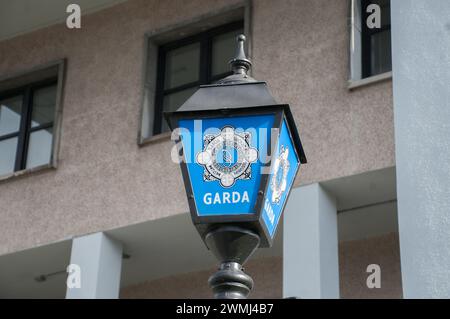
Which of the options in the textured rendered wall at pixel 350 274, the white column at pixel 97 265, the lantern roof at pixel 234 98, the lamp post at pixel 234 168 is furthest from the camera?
the white column at pixel 97 265

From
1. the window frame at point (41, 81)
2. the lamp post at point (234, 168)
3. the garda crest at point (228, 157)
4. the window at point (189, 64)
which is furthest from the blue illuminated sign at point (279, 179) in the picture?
the window frame at point (41, 81)

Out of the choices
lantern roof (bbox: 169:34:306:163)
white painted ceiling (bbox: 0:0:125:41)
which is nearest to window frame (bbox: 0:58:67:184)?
white painted ceiling (bbox: 0:0:125:41)

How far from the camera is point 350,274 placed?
11305mm

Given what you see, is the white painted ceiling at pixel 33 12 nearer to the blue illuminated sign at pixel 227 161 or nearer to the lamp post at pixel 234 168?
the lamp post at pixel 234 168

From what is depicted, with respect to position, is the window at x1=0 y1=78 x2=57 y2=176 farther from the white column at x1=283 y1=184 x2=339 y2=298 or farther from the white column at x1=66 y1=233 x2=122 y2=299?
the white column at x1=283 y1=184 x2=339 y2=298

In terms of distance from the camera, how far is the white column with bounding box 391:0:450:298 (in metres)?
6.93

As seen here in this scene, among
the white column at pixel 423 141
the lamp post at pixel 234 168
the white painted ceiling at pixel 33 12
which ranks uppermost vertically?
the white painted ceiling at pixel 33 12

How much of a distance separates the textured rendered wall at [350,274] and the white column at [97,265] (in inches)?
41.3

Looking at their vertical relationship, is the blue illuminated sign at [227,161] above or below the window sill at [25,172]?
below

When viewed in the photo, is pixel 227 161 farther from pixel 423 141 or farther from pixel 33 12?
pixel 33 12

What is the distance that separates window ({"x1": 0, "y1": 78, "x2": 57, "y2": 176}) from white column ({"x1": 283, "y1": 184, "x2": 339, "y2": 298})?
12.9ft

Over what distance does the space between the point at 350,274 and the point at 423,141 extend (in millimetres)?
4216

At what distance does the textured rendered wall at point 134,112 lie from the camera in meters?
10.6
